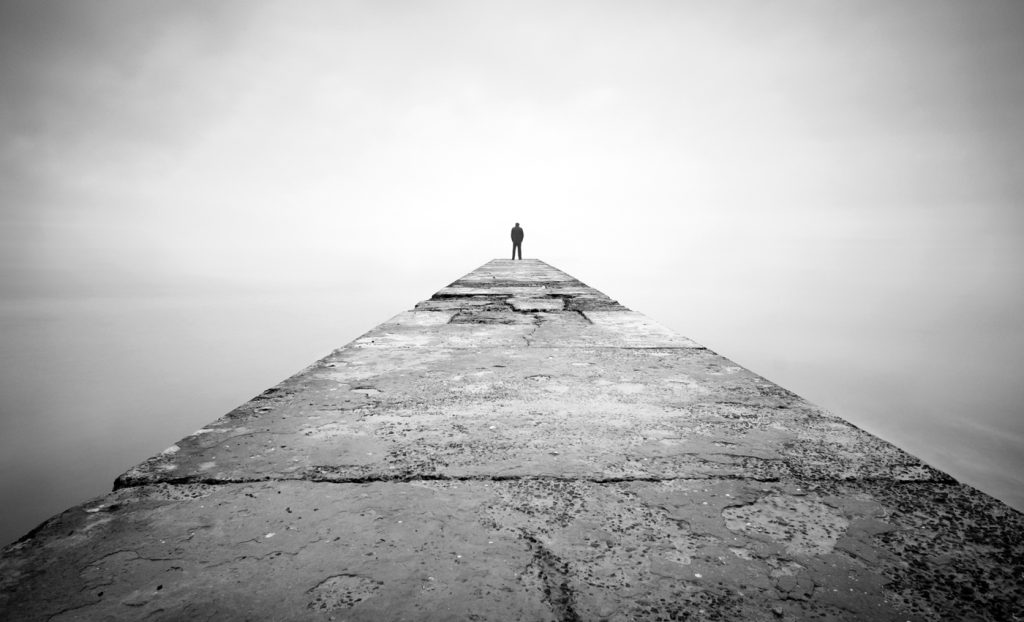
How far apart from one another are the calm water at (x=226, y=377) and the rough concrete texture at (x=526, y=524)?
4146 centimetres

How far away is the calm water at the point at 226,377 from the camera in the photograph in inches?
1818

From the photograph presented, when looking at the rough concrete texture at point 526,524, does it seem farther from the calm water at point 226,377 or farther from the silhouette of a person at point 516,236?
the calm water at point 226,377

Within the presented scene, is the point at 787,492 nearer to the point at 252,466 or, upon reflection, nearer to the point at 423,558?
the point at 423,558

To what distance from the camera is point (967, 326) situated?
115688mm

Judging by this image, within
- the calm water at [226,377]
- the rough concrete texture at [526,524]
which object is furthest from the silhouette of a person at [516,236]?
the calm water at [226,377]

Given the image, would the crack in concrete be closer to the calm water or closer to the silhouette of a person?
the silhouette of a person

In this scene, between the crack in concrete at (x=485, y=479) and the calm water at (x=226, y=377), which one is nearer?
the crack in concrete at (x=485, y=479)

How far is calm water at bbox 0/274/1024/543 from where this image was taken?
4619 centimetres

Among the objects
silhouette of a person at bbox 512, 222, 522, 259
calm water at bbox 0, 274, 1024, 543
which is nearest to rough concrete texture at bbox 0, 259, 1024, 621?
silhouette of a person at bbox 512, 222, 522, 259

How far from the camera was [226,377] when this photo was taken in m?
72.3

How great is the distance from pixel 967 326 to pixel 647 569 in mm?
168479

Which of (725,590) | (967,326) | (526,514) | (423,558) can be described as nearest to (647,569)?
(725,590)

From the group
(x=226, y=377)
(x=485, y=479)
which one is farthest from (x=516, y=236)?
(x=226, y=377)

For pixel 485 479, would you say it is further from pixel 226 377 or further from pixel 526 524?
pixel 226 377
